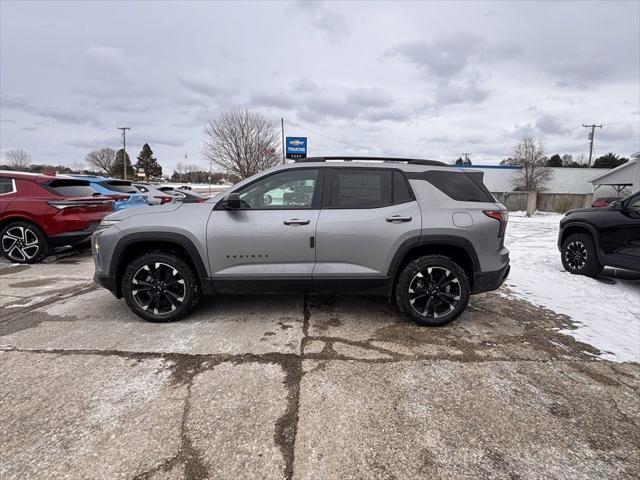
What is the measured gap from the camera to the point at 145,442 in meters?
2.13

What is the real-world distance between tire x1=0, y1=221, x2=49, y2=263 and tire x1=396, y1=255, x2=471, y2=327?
267 inches

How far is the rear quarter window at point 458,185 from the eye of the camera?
383 cm

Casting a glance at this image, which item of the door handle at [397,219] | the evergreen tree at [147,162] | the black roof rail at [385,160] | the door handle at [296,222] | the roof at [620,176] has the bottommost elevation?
the door handle at [296,222]

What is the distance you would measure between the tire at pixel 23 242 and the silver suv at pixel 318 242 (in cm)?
405

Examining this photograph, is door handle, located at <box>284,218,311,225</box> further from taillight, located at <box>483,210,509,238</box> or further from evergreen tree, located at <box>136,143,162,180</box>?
evergreen tree, located at <box>136,143,162,180</box>

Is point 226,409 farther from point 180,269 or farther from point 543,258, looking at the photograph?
point 543,258

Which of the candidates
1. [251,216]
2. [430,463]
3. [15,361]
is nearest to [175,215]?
[251,216]

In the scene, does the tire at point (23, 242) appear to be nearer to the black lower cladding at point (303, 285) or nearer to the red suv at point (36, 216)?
the red suv at point (36, 216)

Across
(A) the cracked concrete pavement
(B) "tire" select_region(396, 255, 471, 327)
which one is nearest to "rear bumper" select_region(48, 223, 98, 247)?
(A) the cracked concrete pavement

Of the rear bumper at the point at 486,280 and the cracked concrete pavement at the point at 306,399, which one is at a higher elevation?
the rear bumper at the point at 486,280

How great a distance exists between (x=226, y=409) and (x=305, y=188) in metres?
2.24

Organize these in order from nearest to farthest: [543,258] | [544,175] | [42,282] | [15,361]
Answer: [15,361] < [42,282] < [543,258] < [544,175]

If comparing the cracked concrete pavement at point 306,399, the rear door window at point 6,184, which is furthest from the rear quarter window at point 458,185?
the rear door window at point 6,184

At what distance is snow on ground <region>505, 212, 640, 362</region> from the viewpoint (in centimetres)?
372
